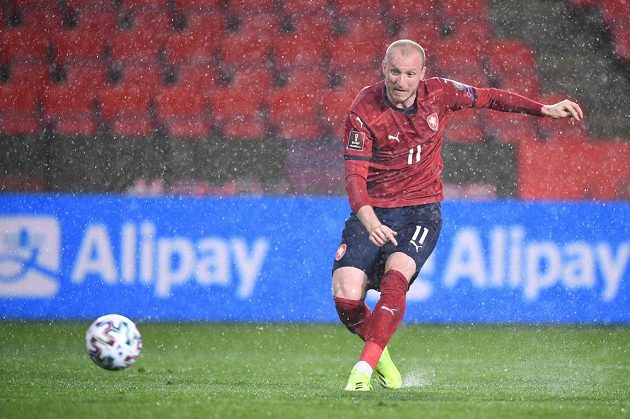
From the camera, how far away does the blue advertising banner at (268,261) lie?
316 inches

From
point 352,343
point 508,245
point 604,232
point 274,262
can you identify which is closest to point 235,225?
point 274,262

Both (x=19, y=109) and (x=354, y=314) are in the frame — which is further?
(x=19, y=109)

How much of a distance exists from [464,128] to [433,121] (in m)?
4.14

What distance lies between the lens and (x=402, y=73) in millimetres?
5082

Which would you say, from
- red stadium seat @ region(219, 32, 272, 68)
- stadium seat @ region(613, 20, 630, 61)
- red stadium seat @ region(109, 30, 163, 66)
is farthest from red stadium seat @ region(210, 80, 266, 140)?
stadium seat @ region(613, 20, 630, 61)

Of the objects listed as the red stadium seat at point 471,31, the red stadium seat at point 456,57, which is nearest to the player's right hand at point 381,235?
the red stadium seat at point 456,57

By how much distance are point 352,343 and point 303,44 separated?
130 inches

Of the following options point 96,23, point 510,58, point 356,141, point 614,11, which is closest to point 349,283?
point 356,141

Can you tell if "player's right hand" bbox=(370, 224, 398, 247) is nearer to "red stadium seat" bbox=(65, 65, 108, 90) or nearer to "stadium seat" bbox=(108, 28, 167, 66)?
"red stadium seat" bbox=(65, 65, 108, 90)

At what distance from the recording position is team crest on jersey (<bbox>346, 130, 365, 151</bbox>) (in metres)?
5.14

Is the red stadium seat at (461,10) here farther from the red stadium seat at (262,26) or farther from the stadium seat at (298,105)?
the red stadium seat at (262,26)

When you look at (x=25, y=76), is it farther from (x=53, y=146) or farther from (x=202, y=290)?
(x=202, y=290)

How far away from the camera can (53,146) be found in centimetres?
896

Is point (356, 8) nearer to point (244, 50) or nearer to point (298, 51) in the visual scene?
point (298, 51)
